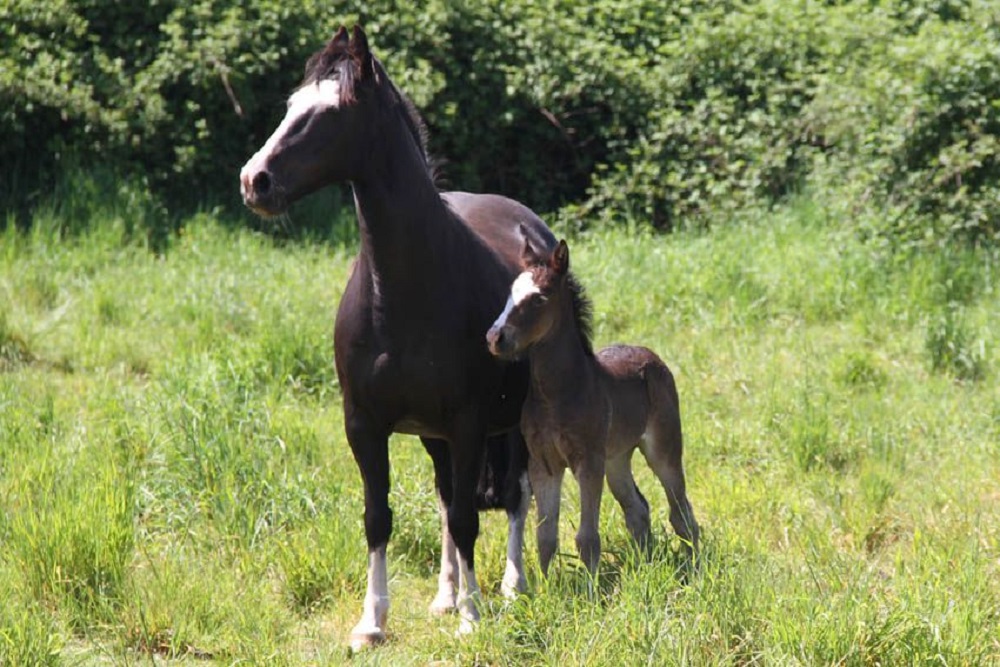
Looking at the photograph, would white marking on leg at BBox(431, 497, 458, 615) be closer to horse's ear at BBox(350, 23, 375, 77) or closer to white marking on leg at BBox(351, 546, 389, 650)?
white marking on leg at BBox(351, 546, 389, 650)

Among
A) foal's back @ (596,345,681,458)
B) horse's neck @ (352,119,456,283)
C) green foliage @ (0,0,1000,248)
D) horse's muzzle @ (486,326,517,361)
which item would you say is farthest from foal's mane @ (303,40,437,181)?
green foliage @ (0,0,1000,248)

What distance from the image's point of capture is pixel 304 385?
8.22 m

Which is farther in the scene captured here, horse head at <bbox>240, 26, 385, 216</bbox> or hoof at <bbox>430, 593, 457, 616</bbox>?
hoof at <bbox>430, 593, 457, 616</bbox>

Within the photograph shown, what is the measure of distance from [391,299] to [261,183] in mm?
665

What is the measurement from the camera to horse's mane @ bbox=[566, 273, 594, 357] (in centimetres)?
560

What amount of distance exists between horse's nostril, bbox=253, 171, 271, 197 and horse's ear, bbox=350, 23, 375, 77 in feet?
1.70

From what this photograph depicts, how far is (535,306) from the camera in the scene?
518 cm

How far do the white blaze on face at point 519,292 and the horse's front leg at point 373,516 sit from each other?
0.62m

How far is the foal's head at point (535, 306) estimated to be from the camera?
5.05 meters


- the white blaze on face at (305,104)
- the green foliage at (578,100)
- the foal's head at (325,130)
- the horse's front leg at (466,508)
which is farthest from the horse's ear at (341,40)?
the green foliage at (578,100)

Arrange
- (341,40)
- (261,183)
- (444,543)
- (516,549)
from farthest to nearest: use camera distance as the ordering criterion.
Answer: (444,543)
(516,549)
(341,40)
(261,183)

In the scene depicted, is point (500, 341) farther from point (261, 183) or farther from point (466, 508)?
point (261, 183)

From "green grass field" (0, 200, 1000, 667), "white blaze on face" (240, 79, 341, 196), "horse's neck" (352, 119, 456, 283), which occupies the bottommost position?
"green grass field" (0, 200, 1000, 667)

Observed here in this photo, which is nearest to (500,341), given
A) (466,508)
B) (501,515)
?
(466,508)
